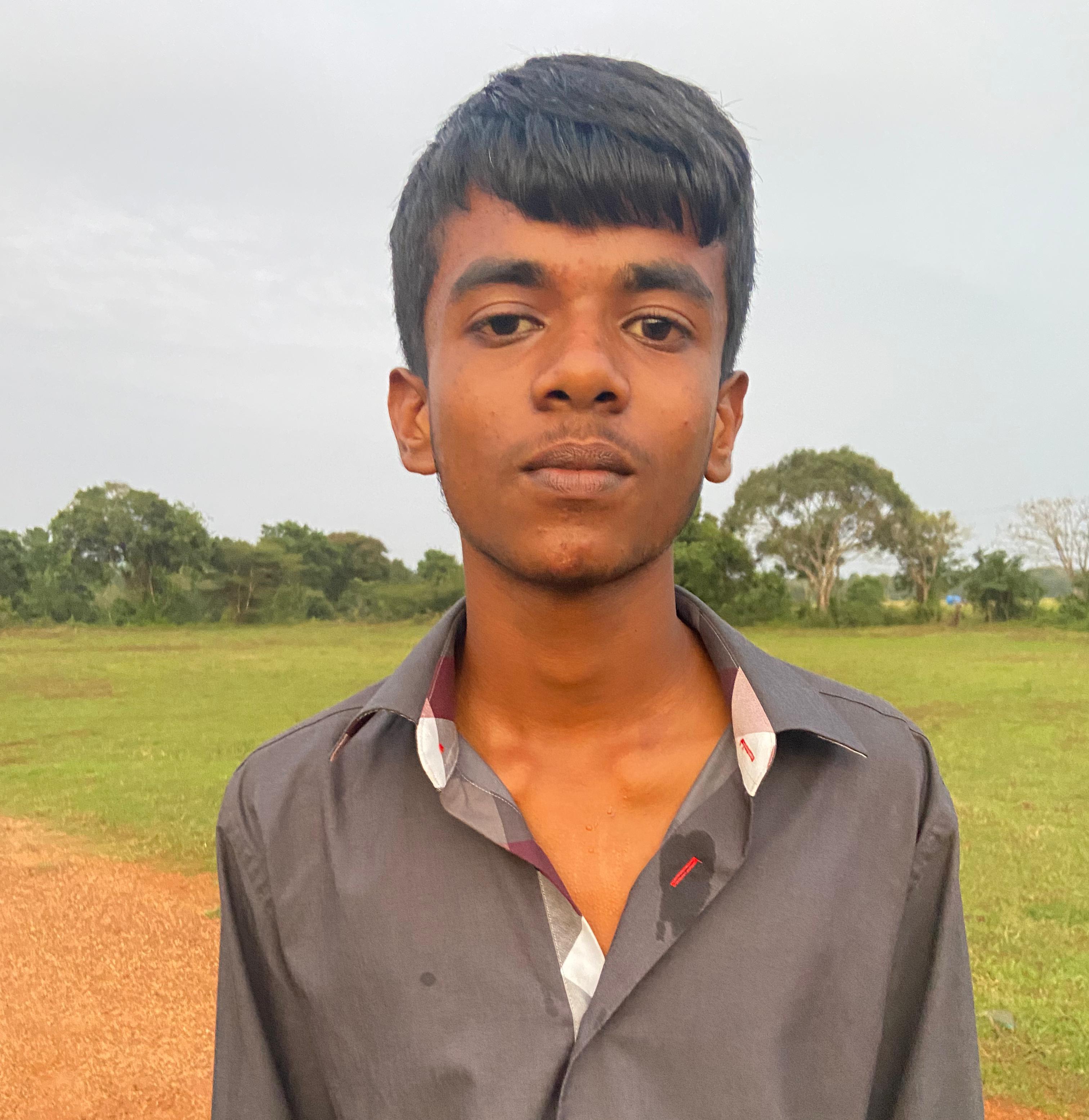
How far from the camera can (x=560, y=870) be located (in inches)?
57.9

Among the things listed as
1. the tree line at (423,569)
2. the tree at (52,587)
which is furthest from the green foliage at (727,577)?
the tree at (52,587)

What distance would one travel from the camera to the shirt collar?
143 centimetres

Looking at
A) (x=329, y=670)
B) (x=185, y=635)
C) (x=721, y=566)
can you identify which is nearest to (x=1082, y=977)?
(x=329, y=670)

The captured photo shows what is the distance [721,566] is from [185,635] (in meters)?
17.6

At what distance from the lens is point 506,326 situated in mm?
1398

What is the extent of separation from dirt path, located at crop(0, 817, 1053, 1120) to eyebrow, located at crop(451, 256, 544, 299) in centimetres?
352

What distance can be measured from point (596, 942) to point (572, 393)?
0.78 meters

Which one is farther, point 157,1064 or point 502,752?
point 157,1064

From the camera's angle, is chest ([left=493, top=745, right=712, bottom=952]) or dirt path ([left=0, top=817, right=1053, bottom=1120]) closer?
chest ([left=493, top=745, right=712, bottom=952])

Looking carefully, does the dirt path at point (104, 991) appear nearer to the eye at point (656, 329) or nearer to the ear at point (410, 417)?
the ear at point (410, 417)

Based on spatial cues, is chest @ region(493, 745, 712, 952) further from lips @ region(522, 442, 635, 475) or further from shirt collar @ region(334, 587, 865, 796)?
lips @ region(522, 442, 635, 475)

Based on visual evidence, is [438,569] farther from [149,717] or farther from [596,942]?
[596,942]

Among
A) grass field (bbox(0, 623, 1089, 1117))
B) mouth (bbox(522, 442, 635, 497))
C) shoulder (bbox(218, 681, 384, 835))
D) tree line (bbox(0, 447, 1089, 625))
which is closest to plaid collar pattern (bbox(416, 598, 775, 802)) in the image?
shoulder (bbox(218, 681, 384, 835))

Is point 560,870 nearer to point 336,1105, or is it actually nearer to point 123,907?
point 336,1105
